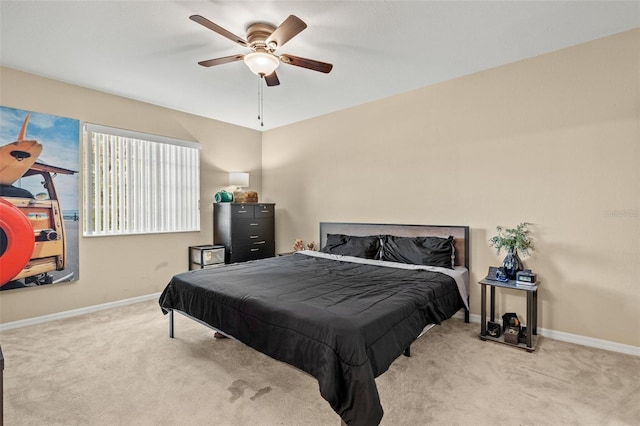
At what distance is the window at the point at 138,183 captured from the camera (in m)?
4.00

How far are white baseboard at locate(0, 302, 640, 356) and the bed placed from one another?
733mm

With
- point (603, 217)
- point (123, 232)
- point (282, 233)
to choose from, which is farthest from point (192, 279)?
point (603, 217)

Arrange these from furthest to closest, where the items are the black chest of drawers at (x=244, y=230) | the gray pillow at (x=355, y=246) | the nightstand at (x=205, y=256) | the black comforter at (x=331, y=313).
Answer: the black chest of drawers at (x=244, y=230) < the nightstand at (x=205, y=256) < the gray pillow at (x=355, y=246) < the black comforter at (x=331, y=313)

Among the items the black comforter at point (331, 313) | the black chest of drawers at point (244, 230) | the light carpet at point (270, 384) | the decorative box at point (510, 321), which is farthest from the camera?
the black chest of drawers at point (244, 230)

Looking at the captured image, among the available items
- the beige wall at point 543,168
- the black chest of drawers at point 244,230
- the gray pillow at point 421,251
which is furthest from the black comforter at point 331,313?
the black chest of drawers at point 244,230

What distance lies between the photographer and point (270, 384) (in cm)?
231

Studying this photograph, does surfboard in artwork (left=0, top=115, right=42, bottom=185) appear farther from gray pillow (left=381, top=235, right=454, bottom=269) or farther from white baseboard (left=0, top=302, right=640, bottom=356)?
gray pillow (left=381, top=235, right=454, bottom=269)

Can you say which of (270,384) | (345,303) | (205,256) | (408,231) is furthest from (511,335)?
(205,256)

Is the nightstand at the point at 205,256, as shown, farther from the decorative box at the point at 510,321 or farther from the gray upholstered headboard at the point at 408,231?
the decorative box at the point at 510,321

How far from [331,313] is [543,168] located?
103 inches

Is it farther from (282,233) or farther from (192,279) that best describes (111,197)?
(282,233)

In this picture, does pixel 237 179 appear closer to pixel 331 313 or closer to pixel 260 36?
pixel 260 36

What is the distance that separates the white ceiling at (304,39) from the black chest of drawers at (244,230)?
1799 mm

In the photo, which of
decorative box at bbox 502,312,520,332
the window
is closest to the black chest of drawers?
the window
